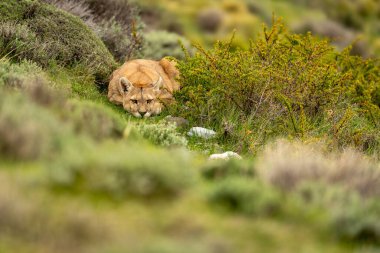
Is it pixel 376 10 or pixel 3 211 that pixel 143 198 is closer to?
pixel 3 211

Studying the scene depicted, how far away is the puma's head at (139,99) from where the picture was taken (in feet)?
35.0

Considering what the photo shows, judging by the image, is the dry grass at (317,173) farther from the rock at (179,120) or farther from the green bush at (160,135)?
the rock at (179,120)

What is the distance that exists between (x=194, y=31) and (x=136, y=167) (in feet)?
95.8

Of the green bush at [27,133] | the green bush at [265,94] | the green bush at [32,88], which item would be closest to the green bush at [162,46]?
the green bush at [265,94]

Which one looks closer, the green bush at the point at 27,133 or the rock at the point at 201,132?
the green bush at the point at 27,133

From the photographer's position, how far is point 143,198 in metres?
4.53

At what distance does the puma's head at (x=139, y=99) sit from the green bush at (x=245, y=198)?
5.94 m

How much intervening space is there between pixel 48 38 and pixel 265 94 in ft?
14.8

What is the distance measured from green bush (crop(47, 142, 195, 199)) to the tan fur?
5.88 meters

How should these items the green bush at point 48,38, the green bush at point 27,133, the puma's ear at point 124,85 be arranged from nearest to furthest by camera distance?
1. the green bush at point 27,133
2. the green bush at point 48,38
3. the puma's ear at point 124,85

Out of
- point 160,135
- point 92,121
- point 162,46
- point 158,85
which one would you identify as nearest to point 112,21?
point 162,46

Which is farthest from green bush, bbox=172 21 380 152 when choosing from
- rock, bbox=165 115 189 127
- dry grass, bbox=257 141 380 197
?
dry grass, bbox=257 141 380 197

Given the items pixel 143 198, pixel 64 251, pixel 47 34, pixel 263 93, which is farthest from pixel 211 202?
pixel 47 34

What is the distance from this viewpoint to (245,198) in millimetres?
4676
